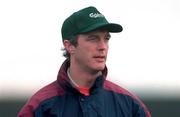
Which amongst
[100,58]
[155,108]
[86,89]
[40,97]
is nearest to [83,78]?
[86,89]

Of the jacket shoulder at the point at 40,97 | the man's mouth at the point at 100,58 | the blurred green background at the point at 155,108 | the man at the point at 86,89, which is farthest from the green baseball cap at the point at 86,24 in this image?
the blurred green background at the point at 155,108

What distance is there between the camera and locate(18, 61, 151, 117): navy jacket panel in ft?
30.2

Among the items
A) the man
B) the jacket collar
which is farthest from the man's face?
the jacket collar

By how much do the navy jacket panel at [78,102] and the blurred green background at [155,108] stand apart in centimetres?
700

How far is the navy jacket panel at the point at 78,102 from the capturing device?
920 cm

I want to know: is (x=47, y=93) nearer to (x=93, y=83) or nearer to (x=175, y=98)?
(x=93, y=83)

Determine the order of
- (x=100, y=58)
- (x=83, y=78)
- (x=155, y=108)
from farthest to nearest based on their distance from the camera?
1. (x=155, y=108)
2. (x=83, y=78)
3. (x=100, y=58)

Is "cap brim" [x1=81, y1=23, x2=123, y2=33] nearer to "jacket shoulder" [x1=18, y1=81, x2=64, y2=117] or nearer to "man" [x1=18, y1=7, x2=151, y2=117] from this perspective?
"man" [x1=18, y1=7, x2=151, y2=117]

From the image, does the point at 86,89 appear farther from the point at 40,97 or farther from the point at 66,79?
the point at 40,97

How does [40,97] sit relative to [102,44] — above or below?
below

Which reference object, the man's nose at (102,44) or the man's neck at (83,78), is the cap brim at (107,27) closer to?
the man's nose at (102,44)

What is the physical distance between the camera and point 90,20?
9.40m

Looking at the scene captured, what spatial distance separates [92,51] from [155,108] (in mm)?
7511

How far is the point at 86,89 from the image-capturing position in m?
9.32
